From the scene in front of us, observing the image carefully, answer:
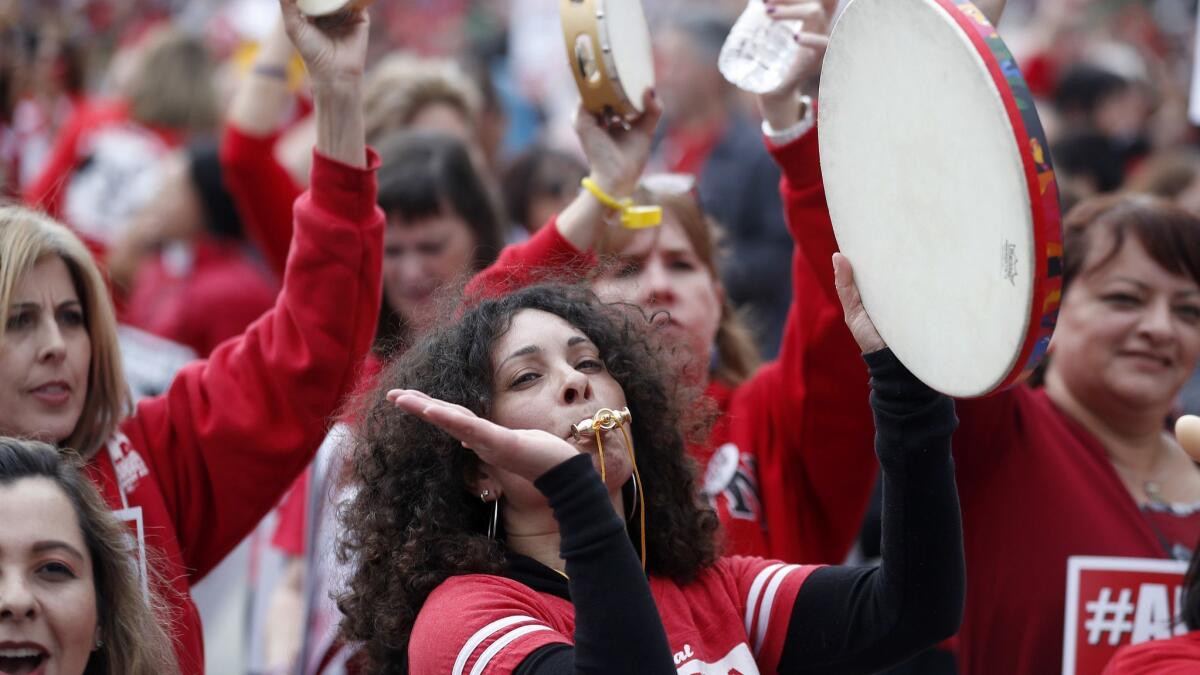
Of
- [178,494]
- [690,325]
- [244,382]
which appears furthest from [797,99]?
[178,494]

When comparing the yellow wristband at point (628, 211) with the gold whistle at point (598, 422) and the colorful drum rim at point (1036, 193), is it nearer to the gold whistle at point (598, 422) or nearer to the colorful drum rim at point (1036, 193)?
the gold whistle at point (598, 422)

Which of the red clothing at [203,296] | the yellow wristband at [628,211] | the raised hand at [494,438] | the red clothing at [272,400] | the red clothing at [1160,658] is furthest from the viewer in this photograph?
the red clothing at [203,296]

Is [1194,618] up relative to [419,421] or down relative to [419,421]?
down

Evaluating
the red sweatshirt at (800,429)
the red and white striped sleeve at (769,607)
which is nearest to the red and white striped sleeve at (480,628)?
the red and white striped sleeve at (769,607)

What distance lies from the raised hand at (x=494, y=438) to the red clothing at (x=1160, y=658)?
0.99 meters

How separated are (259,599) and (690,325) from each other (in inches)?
55.5

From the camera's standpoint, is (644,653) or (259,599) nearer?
(644,653)

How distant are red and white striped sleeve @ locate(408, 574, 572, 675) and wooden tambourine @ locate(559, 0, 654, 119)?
3.39ft

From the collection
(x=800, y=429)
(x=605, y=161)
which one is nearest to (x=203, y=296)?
(x=605, y=161)

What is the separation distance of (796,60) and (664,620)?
3.68ft

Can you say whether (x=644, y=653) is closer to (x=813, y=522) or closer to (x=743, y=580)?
(x=743, y=580)

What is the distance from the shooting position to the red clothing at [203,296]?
186 inches

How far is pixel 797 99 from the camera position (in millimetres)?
2723

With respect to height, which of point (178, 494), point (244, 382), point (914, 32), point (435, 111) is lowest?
point (178, 494)
